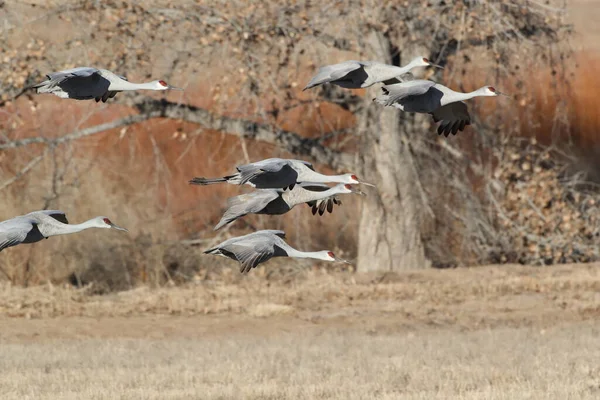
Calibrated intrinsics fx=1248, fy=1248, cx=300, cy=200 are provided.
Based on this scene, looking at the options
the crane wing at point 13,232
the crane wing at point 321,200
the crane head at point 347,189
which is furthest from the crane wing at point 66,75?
the crane head at point 347,189

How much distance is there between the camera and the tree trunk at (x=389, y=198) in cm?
1872

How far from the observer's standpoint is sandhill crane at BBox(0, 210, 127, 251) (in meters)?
6.46

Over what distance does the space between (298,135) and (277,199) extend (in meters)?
12.2

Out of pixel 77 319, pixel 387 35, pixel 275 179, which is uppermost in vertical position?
pixel 387 35

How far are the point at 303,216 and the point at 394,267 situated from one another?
1641 millimetres

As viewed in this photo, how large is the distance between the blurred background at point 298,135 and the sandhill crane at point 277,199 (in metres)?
10.2

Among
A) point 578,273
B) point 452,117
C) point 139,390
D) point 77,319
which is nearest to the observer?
point 452,117

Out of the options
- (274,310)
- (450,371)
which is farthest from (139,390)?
(274,310)

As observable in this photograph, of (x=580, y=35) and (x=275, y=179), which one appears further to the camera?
(x=580, y=35)

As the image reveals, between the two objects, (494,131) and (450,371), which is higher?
(494,131)

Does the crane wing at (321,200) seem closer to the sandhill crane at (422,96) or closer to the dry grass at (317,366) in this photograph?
the sandhill crane at (422,96)

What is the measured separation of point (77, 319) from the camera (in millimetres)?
15164

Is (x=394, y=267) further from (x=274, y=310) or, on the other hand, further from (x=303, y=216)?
(x=274, y=310)

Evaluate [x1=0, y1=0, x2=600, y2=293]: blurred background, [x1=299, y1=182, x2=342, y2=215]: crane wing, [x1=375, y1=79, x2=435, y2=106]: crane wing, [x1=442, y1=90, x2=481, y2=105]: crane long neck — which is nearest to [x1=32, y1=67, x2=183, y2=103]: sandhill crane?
[x1=299, y1=182, x2=342, y2=215]: crane wing
